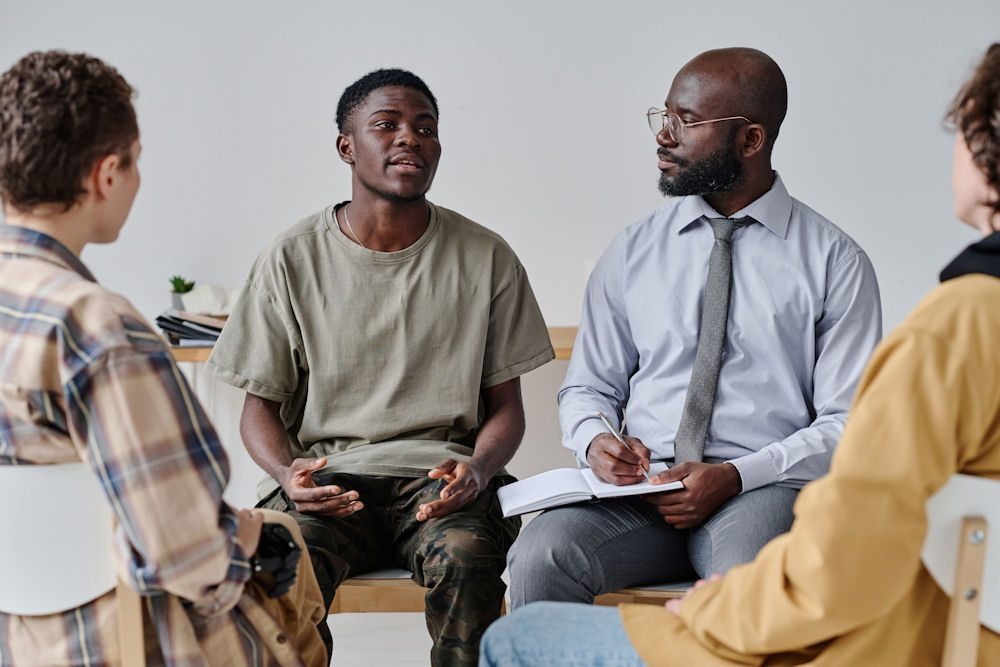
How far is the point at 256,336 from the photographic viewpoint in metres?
2.19

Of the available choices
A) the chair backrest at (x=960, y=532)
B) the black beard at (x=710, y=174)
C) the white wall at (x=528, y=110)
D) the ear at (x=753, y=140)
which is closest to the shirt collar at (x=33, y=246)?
the chair backrest at (x=960, y=532)

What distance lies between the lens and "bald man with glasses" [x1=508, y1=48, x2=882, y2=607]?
1.89m

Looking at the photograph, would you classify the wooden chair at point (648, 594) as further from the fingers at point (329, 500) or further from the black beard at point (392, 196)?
the black beard at point (392, 196)

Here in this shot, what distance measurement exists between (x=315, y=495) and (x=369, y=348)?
0.34m

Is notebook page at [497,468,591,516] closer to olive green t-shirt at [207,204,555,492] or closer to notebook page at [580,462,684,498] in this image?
notebook page at [580,462,684,498]

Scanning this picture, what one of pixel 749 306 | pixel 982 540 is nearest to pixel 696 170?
pixel 749 306

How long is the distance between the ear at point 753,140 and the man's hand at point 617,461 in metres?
0.62

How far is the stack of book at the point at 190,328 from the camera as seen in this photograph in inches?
116

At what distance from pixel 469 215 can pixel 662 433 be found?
1.45 m

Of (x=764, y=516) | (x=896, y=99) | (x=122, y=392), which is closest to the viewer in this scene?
(x=122, y=392)

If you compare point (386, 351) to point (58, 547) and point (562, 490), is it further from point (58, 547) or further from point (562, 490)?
point (58, 547)

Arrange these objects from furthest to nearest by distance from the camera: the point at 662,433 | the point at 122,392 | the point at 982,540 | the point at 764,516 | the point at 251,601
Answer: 1. the point at 662,433
2. the point at 764,516
3. the point at 251,601
4. the point at 122,392
5. the point at 982,540

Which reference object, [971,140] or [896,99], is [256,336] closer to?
[971,140]

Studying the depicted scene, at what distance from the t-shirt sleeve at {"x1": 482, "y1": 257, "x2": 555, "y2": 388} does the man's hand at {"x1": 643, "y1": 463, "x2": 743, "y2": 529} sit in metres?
0.44
